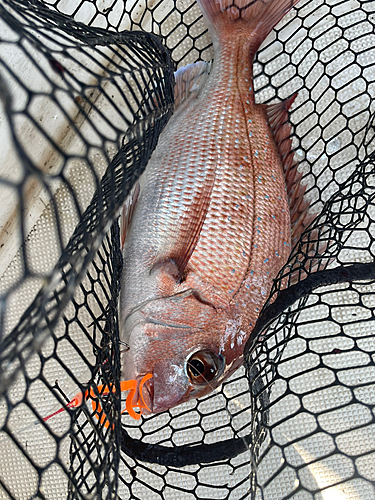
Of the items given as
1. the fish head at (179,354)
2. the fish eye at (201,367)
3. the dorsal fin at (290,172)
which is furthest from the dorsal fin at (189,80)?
the fish eye at (201,367)

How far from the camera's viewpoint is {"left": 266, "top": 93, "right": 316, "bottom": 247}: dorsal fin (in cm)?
133

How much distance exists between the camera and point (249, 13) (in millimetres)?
1354

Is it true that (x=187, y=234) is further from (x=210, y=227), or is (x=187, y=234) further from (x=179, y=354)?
(x=179, y=354)

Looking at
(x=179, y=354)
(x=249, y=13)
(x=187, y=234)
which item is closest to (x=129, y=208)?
(x=187, y=234)

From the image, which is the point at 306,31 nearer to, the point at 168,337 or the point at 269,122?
the point at 269,122

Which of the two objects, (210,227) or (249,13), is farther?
(249,13)

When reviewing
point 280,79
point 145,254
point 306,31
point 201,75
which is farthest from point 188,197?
point 306,31

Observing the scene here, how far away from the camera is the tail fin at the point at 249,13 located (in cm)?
135

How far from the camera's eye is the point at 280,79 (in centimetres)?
159

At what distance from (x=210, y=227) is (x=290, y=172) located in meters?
0.36

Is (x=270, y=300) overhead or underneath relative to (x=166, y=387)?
overhead

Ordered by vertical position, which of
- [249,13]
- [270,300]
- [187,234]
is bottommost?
[270,300]

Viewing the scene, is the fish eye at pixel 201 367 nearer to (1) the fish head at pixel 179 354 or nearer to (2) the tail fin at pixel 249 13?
(1) the fish head at pixel 179 354

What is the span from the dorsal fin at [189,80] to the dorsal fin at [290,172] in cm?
25
